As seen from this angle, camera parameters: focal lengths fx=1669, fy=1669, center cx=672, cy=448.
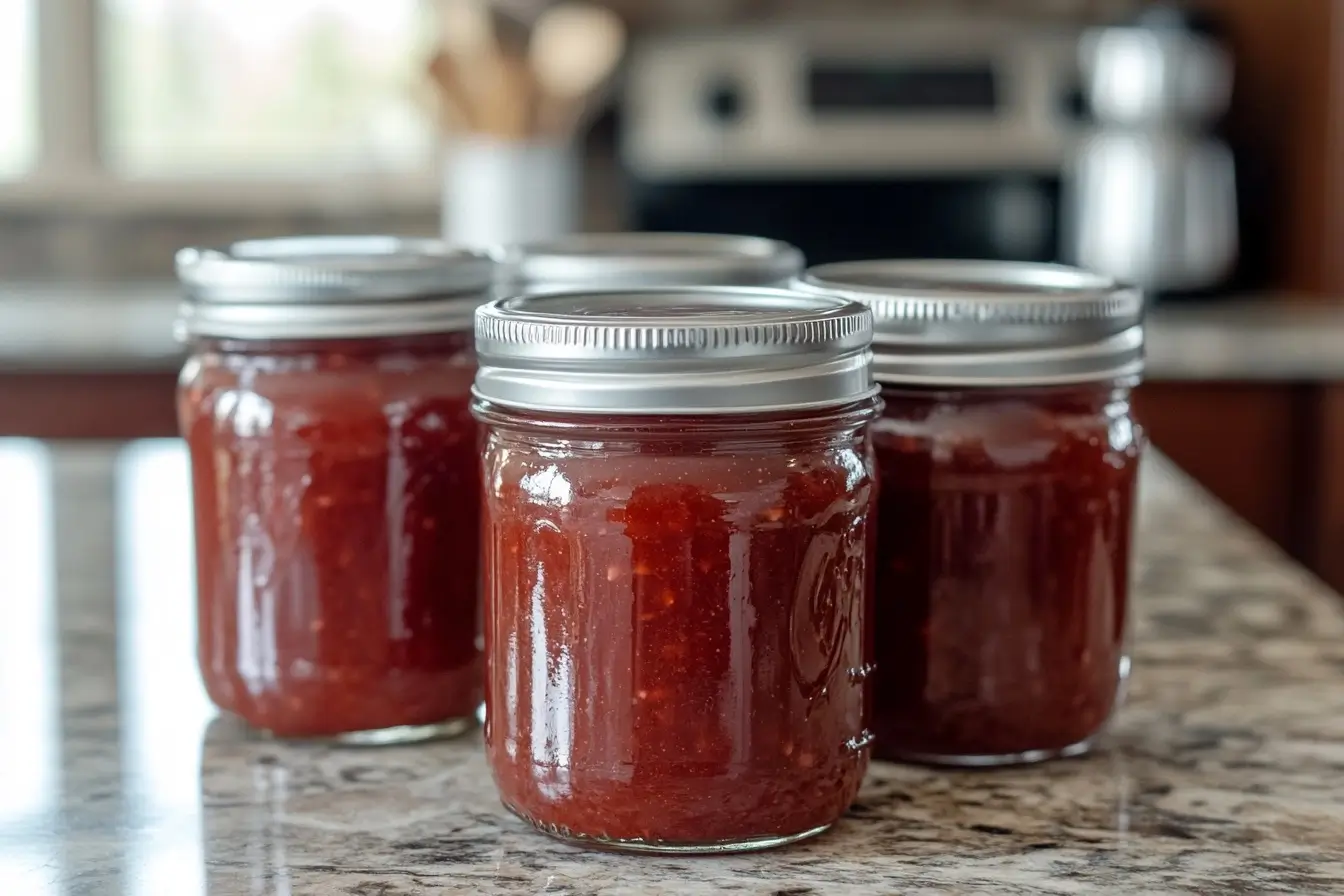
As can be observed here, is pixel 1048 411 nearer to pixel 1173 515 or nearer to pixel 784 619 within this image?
pixel 784 619

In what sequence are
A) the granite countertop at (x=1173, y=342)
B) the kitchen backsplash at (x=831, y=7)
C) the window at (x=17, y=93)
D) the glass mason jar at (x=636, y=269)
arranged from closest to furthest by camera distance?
1. the glass mason jar at (x=636, y=269)
2. the granite countertop at (x=1173, y=342)
3. the kitchen backsplash at (x=831, y=7)
4. the window at (x=17, y=93)

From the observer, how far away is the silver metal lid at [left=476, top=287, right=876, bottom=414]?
0.60 meters

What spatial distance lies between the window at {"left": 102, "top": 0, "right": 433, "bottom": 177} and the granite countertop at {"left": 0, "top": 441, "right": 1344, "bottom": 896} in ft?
6.34

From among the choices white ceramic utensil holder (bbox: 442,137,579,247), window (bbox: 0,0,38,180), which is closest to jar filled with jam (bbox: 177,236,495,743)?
white ceramic utensil holder (bbox: 442,137,579,247)

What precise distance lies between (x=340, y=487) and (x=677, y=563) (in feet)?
0.67

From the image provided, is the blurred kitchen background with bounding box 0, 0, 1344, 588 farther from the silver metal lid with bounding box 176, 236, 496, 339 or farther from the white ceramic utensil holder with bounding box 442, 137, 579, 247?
the silver metal lid with bounding box 176, 236, 496, 339

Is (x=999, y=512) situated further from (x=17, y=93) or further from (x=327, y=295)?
(x=17, y=93)

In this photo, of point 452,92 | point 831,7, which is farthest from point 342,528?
point 831,7

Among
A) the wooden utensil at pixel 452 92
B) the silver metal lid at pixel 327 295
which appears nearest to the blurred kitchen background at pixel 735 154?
the wooden utensil at pixel 452 92

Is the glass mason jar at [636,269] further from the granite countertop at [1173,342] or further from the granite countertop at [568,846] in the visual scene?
the granite countertop at [1173,342]

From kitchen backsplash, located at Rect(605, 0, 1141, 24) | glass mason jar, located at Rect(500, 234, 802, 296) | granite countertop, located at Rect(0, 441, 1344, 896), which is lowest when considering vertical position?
granite countertop, located at Rect(0, 441, 1344, 896)

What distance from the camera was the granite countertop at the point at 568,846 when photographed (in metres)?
0.61

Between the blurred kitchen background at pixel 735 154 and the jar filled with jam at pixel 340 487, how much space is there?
1384mm

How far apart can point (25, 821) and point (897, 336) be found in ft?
1.34
